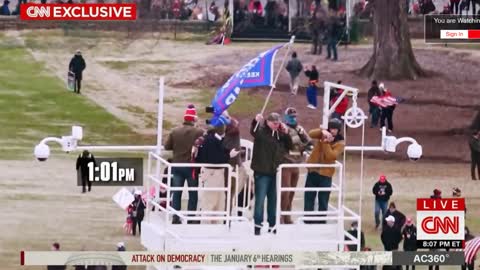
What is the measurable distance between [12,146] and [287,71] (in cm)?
1009

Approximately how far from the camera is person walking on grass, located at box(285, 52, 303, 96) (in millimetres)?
54875

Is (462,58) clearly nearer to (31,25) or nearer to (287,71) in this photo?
(287,71)

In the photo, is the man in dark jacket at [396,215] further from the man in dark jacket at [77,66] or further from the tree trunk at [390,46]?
the man in dark jacket at [77,66]

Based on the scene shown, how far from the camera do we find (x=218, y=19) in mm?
57906

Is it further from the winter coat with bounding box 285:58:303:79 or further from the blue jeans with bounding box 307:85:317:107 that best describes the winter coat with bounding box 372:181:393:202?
the winter coat with bounding box 285:58:303:79

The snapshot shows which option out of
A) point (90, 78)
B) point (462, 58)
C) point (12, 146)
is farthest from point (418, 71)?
point (12, 146)

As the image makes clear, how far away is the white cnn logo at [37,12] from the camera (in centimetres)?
5400

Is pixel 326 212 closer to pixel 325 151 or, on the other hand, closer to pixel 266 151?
pixel 325 151

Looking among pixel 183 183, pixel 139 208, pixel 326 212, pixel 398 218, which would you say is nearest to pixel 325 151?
pixel 326 212

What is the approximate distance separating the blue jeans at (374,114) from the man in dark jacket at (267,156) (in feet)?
81.2

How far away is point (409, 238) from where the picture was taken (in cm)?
3559

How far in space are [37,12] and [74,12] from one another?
2.88ft
